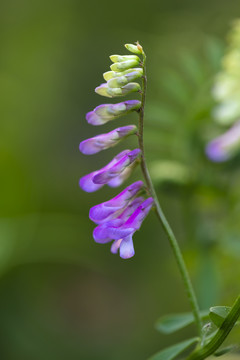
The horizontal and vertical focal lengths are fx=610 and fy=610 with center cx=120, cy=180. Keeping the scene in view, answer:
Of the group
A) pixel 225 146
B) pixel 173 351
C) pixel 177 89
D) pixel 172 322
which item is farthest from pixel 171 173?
pixel 173 351

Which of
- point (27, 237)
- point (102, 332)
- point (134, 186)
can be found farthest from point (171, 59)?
point (134, 186)

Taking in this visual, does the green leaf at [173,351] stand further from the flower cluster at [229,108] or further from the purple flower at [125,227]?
the flower cluster at [229,108]

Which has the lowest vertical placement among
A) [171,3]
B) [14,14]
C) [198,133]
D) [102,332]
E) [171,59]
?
[102,332]

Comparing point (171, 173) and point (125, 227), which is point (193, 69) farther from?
point (125, 227)

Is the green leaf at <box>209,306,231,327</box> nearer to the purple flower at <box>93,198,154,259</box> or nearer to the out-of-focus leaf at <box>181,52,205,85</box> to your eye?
the purple flower at <box>93,198,154,259</box>

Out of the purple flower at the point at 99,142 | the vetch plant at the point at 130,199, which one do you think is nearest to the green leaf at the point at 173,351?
the vetch plant at the point at 130,199

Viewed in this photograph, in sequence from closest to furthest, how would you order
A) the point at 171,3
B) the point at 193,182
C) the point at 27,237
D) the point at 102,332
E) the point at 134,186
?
the point at 134,186 < the point at 193,182 < the point at 27,237 < the point at 102,332 < the point at 171,3

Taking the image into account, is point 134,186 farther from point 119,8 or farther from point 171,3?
point 119,8
